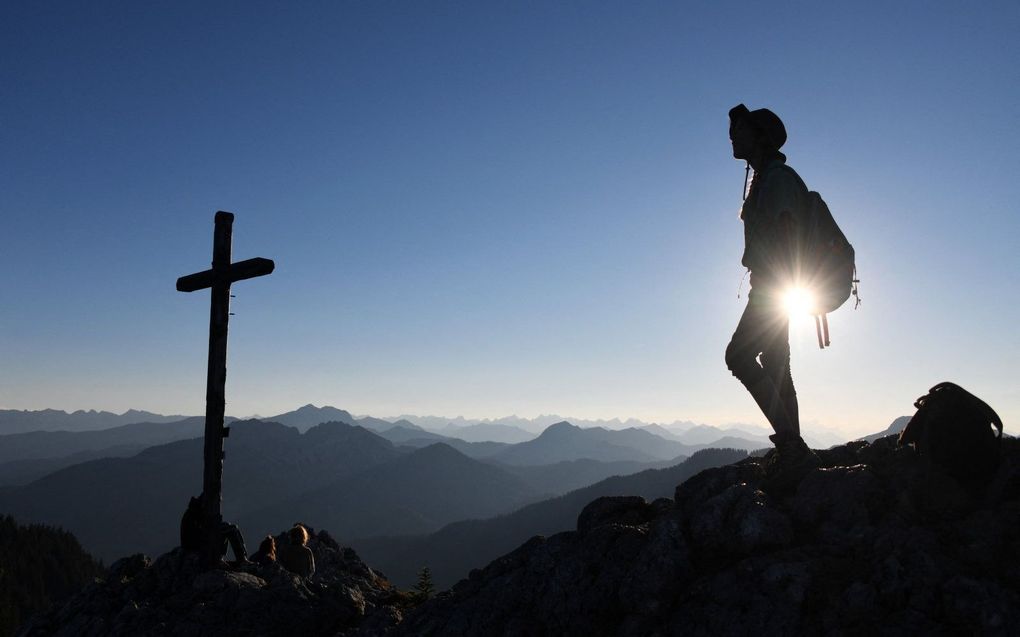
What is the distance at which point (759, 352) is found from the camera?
7.02 m

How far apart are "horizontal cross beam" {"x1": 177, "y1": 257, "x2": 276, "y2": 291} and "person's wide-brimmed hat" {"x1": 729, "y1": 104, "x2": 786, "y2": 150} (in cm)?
1066

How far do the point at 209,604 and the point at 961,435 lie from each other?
12439 millimetres

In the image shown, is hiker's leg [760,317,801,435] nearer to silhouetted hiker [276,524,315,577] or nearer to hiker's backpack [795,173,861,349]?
hiker's backpack [795,173,861,349]

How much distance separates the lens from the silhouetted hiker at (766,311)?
672cm

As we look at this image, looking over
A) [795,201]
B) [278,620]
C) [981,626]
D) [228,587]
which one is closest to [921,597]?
[981,626]

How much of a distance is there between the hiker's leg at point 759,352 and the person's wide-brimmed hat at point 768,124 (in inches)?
77.5

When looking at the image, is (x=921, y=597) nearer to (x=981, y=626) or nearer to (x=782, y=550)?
(x=981, y=626)

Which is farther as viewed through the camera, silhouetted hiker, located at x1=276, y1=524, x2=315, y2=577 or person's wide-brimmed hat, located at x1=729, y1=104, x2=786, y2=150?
silhouetted hiker, located at x1=276, y1=524, x2=315, y2=577

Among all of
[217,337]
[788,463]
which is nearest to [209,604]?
[217,337]

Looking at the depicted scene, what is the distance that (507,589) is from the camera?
6.89 meters

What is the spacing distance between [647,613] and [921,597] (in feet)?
7.69

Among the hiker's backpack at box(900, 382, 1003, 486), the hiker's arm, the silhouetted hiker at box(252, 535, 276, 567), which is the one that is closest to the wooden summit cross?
the silhouetted hiker at box(252, 535, 276, 567)

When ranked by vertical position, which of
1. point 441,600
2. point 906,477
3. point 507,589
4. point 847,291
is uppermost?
point 847,291

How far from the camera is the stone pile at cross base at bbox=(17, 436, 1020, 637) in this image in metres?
4.54
